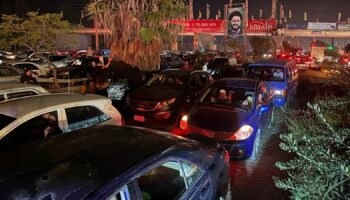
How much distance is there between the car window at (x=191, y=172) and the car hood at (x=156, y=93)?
5.56 metres

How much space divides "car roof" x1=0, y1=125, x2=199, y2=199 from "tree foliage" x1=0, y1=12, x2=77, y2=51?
785 cm

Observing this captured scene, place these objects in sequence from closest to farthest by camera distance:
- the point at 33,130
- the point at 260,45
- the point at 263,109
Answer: the point at 33,130 < the point at 263,109 < the point at 260,45

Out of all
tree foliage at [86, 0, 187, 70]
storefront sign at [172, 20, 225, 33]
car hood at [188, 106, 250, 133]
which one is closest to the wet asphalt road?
car hood at [188, 106, 250, 133]

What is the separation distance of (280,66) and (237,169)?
6427 millimetres

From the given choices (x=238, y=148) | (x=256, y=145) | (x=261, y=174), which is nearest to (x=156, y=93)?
(x=256, y=145)

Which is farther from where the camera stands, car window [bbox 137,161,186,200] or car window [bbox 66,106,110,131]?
car window [bbox 66,106,110,131]

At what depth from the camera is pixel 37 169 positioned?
252cm

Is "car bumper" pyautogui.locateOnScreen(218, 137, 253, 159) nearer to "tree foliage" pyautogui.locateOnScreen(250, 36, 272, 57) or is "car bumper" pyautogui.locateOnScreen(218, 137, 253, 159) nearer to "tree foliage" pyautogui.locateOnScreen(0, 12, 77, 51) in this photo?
"tree foliage" pyautogui.locateOnScreen(0, 12, 77, 51)

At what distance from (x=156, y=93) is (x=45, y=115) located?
186 inches

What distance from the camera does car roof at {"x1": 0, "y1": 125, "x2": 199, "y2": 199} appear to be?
7.69ft

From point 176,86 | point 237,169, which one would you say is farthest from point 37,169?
point 176,86

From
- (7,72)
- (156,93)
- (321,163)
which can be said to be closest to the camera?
(321,163)

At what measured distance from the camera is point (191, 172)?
329 centimetres

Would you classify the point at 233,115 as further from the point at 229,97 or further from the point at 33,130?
the point at 33,130
